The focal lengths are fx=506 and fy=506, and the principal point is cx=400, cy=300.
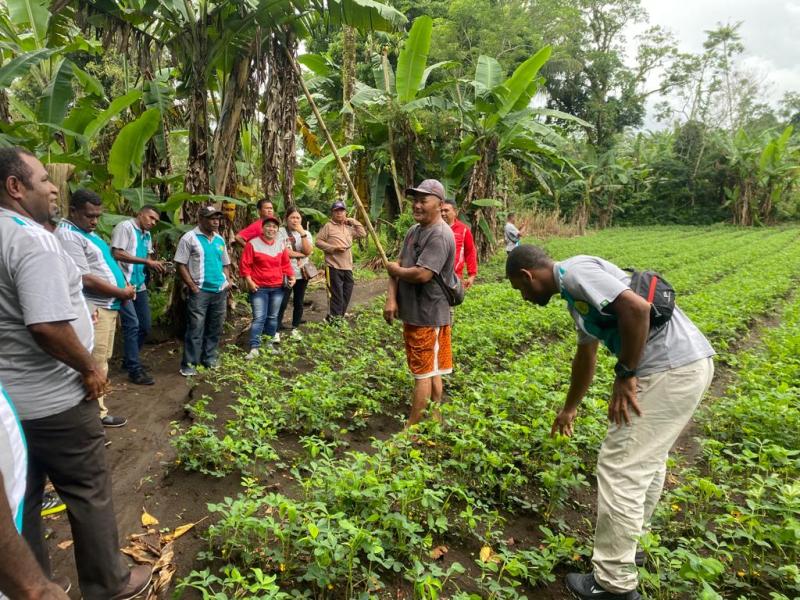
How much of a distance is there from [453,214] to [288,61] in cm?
340

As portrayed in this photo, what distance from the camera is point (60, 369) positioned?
2.26 m

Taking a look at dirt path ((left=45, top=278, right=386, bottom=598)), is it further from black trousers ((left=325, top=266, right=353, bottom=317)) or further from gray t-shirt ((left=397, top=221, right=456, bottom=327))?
black trousers ((left=325, top=266, right=353, bottom=317))

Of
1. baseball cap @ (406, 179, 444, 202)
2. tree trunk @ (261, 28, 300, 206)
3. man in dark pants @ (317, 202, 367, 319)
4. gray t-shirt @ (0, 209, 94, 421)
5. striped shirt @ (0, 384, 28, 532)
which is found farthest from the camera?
man in dark pants @ (317, 202, 367, 319)

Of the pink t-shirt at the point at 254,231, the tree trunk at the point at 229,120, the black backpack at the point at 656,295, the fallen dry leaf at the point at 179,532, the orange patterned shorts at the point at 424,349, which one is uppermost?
the tree trunk at the point at 229,120

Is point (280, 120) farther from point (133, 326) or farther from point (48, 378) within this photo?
point (48, 378)

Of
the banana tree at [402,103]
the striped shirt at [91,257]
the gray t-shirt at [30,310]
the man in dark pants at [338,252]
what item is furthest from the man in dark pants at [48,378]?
the banana tree at [402,103]

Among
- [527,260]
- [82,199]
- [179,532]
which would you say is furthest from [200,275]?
[527,260]

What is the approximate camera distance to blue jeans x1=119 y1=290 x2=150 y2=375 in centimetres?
565

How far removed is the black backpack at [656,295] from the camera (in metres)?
2.68

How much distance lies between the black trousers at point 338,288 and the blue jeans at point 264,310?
3.59ft

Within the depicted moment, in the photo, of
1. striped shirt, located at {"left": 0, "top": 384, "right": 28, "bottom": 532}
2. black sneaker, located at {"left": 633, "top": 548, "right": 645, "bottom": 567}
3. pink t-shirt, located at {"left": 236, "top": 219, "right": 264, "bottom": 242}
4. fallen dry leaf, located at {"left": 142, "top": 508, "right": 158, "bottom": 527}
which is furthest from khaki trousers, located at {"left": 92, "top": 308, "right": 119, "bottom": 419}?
black sneaker, located at {"left": 633, "top": 548, "right": 645, "bottom": 567}

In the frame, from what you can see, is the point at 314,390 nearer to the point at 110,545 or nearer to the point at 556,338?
the point at 110,545

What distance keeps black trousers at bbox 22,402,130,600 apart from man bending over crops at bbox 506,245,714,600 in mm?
2399

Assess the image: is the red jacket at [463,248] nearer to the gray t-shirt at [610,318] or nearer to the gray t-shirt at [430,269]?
the gray t-shirt at [430,269]
